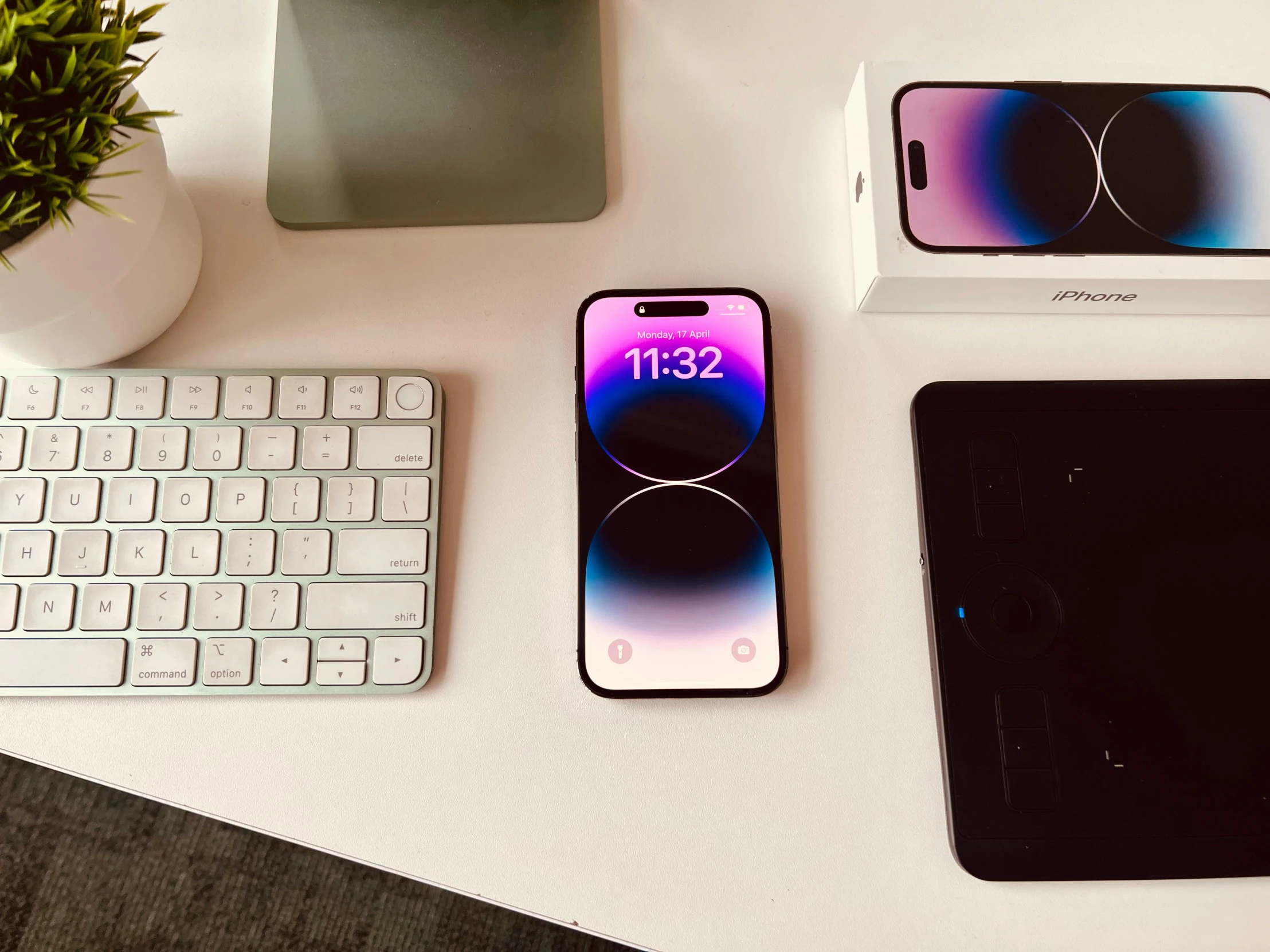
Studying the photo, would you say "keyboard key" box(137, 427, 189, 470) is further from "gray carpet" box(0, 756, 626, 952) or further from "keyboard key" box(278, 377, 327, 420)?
"gray carpet" box(0, 756, 626, 952)

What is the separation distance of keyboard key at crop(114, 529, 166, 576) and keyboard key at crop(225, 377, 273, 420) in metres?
0.07

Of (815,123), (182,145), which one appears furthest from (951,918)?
(182,145)

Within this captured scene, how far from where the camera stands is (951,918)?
1.21 feet

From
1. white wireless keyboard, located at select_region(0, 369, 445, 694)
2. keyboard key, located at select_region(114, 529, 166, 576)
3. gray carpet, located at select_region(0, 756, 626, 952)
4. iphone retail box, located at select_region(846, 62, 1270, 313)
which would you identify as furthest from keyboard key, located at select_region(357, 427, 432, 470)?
gray carpet, located at select_region(0, 756, 626, 952)

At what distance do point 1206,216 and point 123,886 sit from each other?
1014 mm

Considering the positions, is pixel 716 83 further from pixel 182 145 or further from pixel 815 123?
pixel 182 145

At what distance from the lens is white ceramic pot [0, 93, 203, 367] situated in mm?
334

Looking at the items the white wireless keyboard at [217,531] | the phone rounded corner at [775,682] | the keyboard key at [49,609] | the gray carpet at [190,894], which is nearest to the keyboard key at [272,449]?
the white wireless keyboard at [217,531]

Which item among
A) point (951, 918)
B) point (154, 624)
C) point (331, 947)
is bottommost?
point (331, 947)

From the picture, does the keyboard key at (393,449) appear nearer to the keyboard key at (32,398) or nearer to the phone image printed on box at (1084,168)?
the keyboard key at (32,398)

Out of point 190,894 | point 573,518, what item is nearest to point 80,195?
point 573,518

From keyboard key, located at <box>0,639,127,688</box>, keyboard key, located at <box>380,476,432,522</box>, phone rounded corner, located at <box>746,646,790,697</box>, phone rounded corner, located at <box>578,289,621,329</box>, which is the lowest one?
phone rounded corner, located at <box>746,646,790,697</box>

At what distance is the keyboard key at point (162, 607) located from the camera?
38 centimetres

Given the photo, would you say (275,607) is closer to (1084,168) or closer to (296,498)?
(296,498)
